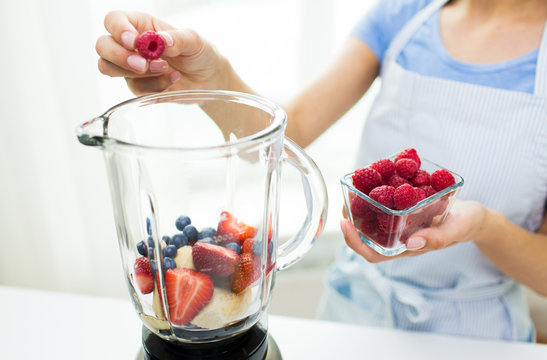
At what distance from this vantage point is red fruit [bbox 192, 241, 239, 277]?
41 centimetres

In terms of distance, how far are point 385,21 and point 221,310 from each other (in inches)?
24.0

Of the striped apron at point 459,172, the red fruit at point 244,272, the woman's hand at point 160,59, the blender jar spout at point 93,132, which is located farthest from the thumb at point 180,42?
the striped apron at point 459,172

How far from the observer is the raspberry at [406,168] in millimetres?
557

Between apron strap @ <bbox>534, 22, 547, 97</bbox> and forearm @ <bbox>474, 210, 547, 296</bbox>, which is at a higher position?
apron strap @ <bbox>534, 22, 547, 97</bbox>

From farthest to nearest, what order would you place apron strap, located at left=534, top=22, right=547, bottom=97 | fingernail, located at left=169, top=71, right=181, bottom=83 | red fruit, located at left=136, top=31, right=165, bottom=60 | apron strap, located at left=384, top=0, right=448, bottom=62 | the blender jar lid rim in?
1. apron strap, located at left=384, top=0, right=448, bottom=62
2. apron strap, located at left=534, top=22, right=547, bottom=97
3. fingernail, located at left=169, top=71, right=181, bottom=83
4. red fruit, located at left=136, top=31, right=165, bottom=60
5. the blender jar lid rim

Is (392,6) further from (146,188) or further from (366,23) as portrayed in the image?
(146,188)

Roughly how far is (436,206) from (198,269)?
0.90 feet

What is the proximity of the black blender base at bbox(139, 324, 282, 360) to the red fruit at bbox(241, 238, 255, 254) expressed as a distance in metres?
0.08

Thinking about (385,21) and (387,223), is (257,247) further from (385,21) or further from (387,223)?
(385,21)

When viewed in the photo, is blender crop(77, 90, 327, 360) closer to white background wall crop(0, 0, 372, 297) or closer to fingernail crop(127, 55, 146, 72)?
fingernail crop(127, 55, 146, 72)

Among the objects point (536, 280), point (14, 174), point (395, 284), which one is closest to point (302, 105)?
point (395, 284)

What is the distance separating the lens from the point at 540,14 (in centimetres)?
77

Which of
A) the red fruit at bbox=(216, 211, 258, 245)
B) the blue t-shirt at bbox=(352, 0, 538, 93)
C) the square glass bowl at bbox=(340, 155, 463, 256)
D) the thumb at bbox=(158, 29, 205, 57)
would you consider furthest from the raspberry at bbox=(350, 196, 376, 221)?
the blue t-shirt at bbox=(352, 0, 538, 93)

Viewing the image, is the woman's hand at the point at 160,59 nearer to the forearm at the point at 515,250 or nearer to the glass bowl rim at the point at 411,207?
the glass bowl rim at the point at 411,207
